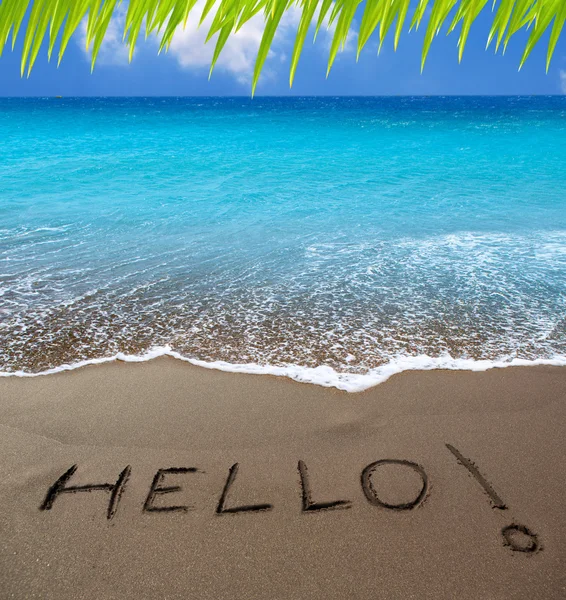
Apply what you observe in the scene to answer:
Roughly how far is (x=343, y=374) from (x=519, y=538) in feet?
6.29

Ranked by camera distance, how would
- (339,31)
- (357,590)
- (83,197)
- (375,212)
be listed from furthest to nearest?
1. (83,197)
2. (375,212)
3. (357,590)
4. (339,31)

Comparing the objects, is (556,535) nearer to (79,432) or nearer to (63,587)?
(63,587)

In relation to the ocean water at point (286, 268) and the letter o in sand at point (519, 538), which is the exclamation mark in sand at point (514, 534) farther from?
the ocean water at point (286, 268)

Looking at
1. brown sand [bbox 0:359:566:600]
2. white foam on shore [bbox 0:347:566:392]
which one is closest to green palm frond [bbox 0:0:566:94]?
brown sand [bbox 0:359:566:600]

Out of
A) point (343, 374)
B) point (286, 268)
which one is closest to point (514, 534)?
point (343, 374)

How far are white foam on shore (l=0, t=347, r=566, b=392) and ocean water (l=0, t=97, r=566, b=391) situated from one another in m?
0.02

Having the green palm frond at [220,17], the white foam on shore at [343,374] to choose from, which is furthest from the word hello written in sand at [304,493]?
the green palm frond at [220,17]

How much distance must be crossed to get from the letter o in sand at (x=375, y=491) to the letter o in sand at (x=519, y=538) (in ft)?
1.49

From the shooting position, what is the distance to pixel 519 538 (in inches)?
105

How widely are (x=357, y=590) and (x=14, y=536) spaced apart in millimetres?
1743

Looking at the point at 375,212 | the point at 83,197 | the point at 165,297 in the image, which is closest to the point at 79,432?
the point at 165,297

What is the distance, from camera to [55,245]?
8508 mm

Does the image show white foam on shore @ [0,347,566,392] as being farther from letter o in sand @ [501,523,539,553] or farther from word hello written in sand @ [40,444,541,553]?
letter o in sand @ [501,523,539,553]

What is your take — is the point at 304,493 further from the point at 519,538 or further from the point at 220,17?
the point at 220,17
